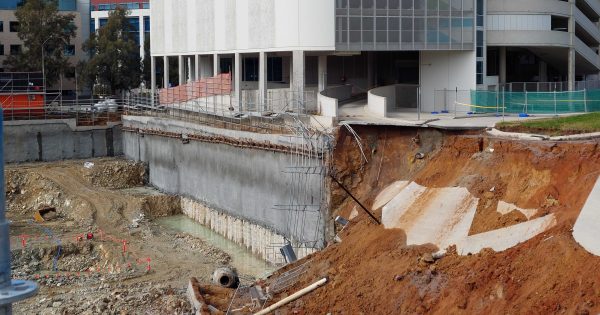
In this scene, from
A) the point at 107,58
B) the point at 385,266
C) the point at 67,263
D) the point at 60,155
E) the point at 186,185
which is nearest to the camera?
the point at 385,266

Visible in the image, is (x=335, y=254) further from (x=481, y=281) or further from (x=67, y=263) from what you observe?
(x=67, y=263)

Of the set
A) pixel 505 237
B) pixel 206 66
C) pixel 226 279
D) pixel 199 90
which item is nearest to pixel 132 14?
pixel 206 66

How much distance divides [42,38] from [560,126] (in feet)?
208

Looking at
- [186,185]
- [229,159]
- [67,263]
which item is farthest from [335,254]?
[186,185]

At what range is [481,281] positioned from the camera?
19625mm

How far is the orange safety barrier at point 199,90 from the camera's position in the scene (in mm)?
55031

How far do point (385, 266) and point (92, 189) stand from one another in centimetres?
3062

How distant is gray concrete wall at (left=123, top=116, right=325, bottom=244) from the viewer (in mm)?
33312

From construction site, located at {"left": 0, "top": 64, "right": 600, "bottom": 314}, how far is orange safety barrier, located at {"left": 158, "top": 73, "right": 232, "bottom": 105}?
2.95 feet

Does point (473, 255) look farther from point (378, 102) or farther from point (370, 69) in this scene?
point (370, 69)

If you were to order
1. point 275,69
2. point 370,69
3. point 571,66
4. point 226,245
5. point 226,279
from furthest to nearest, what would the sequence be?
point 275,69
point 370,69
point 571,66
point 226,245
point 226,279

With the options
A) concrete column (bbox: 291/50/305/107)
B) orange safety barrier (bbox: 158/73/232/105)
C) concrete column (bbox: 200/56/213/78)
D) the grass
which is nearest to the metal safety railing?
concrete column (bbox: 291/50/305/107)

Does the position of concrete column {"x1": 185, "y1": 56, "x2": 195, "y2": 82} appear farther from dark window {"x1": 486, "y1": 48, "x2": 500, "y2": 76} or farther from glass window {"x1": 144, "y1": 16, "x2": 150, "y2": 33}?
glass window {"x1": 144, "y1": 16, "x2": 150, "y2": 33}

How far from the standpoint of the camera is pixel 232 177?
1618 inches
